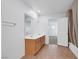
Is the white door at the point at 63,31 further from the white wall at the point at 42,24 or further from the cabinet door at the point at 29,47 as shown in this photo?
the cabinet door at the point at 29,47

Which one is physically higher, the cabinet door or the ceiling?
the ceiling

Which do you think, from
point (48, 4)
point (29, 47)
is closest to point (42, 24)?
point (48, 4)

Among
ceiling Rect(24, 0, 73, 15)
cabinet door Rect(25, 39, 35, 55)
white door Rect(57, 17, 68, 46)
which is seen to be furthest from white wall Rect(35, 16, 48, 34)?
cabinet door Rect(25, 39, 35, 55)

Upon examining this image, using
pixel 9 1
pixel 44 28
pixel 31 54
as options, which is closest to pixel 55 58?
pixel 31 54

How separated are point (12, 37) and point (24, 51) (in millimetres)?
1331

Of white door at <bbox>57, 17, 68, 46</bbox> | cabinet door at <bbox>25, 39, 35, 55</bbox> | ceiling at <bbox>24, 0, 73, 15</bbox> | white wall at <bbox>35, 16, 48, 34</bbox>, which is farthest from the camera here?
white wall at <bbox>35, 16, 48, 34</bbox>

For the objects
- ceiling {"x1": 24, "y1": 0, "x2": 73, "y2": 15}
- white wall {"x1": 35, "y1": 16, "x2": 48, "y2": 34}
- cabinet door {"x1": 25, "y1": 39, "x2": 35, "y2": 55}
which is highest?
ceiling {"x1": 24, "y1": 0, "x2": 73, "y2": 15}

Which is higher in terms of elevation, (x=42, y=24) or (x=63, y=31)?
(x=42, y=24)

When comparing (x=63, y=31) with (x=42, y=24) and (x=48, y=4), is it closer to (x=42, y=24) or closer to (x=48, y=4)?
(x=42, y=24)

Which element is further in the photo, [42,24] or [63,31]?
[42,24]

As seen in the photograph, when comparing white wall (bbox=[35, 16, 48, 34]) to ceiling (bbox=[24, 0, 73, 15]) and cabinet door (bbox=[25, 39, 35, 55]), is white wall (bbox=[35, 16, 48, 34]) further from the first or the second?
cabinet door (bbox=[25, 39, 35, 55])

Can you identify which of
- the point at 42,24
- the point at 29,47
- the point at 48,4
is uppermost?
the point at 48,4

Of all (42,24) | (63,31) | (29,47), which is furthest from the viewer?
(42,24)

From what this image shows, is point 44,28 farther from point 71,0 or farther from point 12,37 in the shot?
point 12,37
